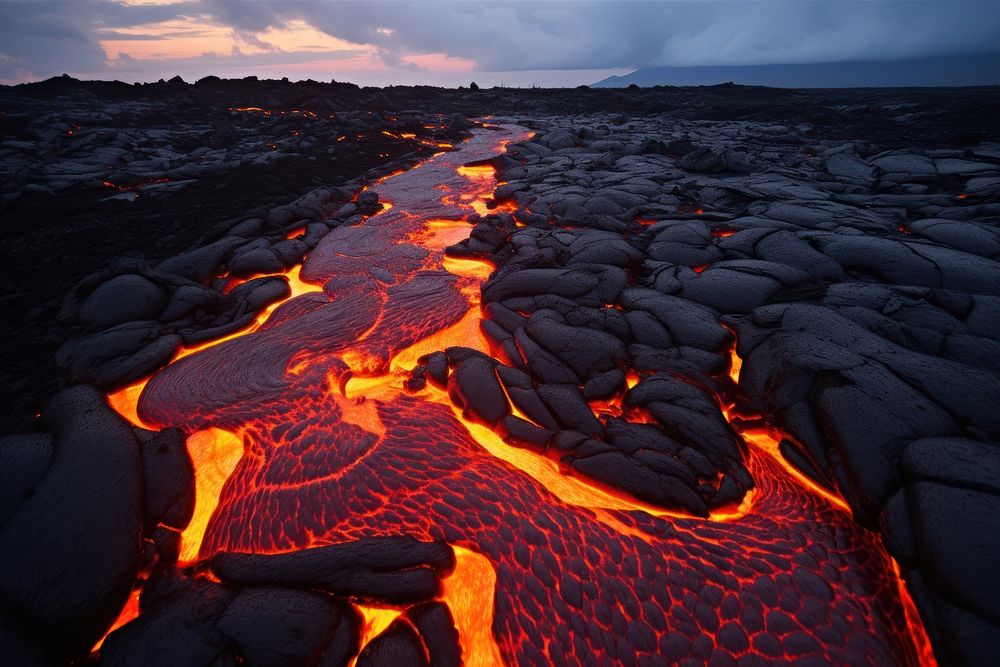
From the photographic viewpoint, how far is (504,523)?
7.55 ft

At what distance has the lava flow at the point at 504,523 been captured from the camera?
1.84 metres

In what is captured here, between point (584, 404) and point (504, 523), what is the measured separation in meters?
1.14

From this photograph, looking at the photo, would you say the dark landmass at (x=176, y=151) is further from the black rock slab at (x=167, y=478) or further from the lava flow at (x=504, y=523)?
the lava flow at (x=504, y=523)

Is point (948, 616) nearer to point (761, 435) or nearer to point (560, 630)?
point (761, 435)

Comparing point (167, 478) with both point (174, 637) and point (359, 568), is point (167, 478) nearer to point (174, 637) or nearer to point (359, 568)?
point (174, 637)

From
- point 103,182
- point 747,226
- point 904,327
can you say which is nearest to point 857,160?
point 747,226

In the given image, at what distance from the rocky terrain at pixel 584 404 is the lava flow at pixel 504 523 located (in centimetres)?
2

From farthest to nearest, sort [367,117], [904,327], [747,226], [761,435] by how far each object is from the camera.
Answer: [367,117] < [747,226] < [904,327] < [761,435]

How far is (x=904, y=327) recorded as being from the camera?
3193 mm

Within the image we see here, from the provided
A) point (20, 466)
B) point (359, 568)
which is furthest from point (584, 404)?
point (20, 466)

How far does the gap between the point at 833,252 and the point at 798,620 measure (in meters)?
4.14

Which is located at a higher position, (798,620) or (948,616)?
(948,616)

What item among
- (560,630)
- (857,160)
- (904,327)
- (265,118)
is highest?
(265,118)

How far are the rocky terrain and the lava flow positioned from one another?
0.02 meters
